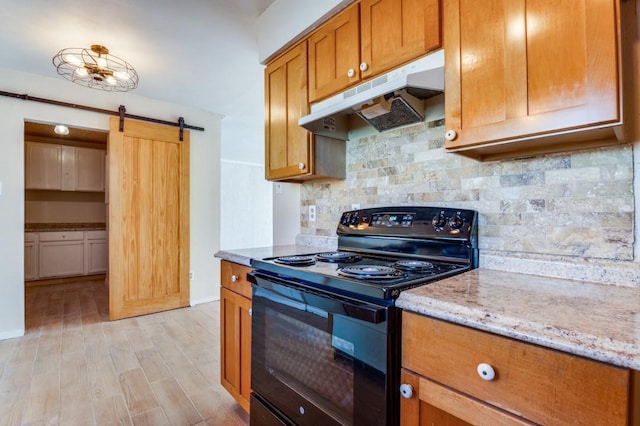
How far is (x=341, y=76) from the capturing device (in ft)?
5.17

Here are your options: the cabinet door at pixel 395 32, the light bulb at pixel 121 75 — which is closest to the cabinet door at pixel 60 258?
the light bulb at pixel 121 75

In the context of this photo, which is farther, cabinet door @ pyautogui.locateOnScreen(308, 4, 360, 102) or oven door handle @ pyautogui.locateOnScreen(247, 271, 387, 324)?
cabinet door @ pyautogui.locateOnScreen(308, 4, 360, 102)

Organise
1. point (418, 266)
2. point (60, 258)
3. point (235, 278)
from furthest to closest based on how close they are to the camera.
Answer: point (60, 258) < point (235, 278) < point (418, 266)

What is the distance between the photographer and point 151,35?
7.58 ft

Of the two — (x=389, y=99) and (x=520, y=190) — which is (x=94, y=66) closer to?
(x=389, y=99)

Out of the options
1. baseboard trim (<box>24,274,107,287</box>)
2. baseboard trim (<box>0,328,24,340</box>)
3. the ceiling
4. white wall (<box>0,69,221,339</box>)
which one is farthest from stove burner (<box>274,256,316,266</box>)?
baseboard trim (<box>24,274,107,287</box>)

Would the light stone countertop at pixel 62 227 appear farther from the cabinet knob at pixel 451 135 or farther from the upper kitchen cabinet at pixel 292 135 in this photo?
the cabinet knob at pixel 451 135

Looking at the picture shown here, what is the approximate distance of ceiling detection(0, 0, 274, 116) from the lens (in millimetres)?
2010

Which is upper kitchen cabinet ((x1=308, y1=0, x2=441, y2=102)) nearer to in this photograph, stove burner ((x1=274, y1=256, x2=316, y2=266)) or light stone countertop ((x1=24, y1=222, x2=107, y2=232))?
stove burner ((x1=274, y1=256, x2=316, y2=266))

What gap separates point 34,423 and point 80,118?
274 centimetres

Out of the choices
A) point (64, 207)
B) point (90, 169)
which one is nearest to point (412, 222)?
point (90, 169)

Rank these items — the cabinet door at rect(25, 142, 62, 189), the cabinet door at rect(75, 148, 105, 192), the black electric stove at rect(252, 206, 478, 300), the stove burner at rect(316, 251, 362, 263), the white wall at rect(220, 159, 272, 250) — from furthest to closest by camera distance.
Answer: the white wall at rect(220, 159, 272, 250) < the cabinet door at rect(75, 148, 105, 192) < the cabinet door at rect(25, 142, 62, 189) < the stove burner at rect(316, 251, 362, 263) < the black electric stove at rect(252, 206, 478, 300)

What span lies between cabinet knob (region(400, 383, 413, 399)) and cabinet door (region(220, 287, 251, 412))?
3.03 feet

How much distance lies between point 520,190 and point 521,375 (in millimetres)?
801
